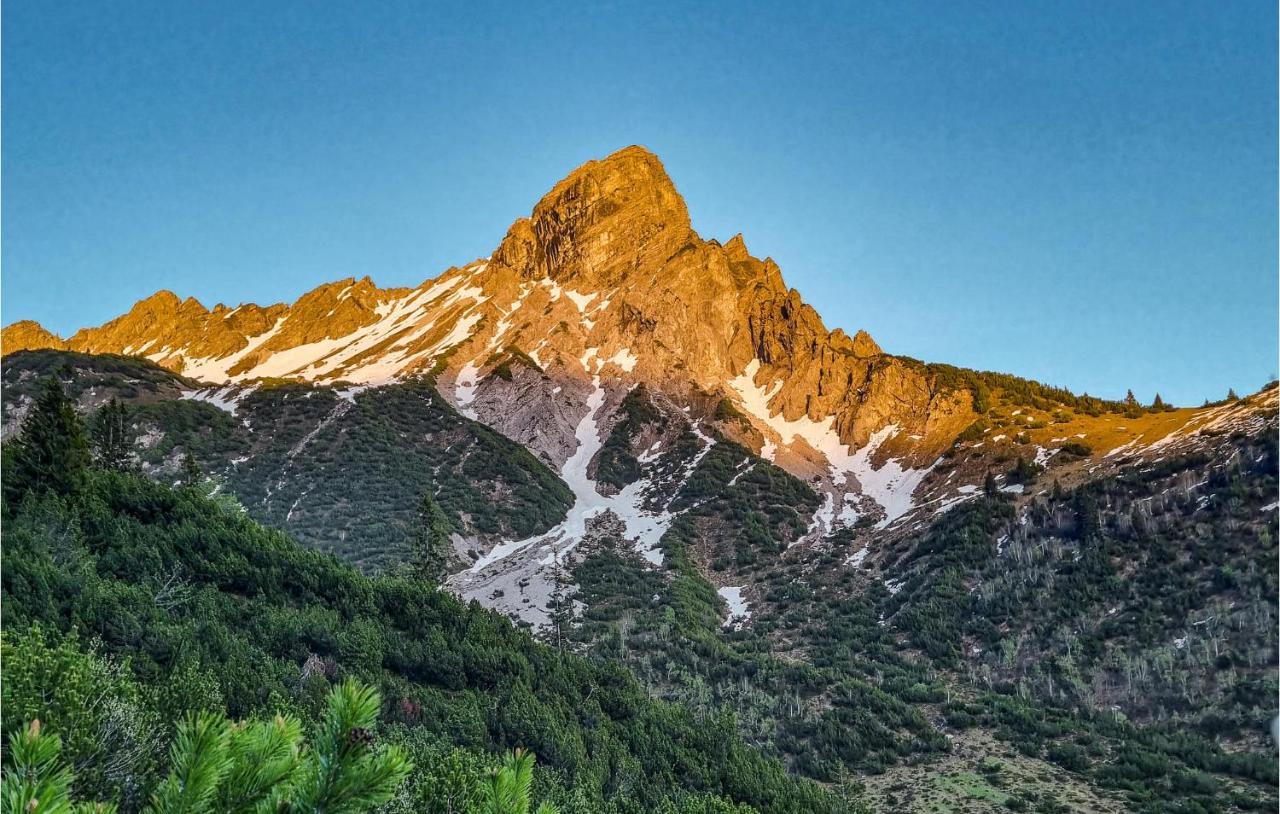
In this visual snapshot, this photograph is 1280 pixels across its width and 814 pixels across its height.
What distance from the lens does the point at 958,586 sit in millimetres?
60406

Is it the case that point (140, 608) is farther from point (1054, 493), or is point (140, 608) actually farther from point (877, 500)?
point (877, 500)

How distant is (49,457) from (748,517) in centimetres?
6501

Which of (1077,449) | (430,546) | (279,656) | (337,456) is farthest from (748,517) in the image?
(279,656)

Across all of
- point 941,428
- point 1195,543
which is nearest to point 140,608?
point 1195,543

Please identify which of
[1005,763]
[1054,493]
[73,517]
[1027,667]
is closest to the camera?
[73,517]

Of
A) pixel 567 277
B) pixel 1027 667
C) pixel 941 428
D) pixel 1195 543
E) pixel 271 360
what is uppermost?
pixel 567 277

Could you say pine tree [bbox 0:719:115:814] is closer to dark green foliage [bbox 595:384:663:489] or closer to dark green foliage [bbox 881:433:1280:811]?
dark green foliage [bbox 881:433:1280:811]

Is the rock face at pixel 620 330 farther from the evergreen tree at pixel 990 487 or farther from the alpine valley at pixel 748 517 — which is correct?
the evergreen tree at pixel 990 487

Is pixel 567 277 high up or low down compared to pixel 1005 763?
up

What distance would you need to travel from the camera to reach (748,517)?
8156 centimetres

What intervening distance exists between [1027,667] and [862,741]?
1678 cm

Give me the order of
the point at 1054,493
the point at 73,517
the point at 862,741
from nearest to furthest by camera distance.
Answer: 1. the point at 73,517
2. the point at 862,741
3. the point at 1054,493

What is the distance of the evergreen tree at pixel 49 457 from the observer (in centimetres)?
2455

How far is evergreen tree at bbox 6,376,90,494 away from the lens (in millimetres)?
24547
